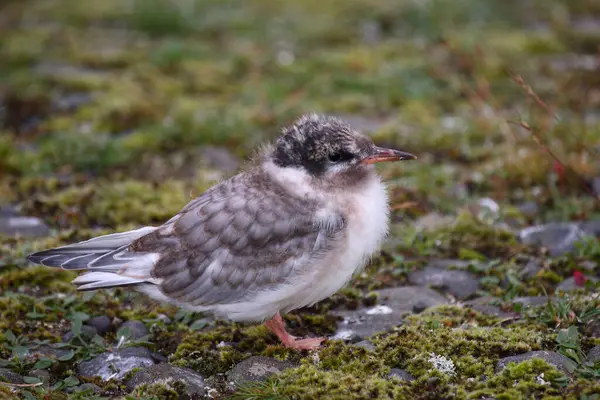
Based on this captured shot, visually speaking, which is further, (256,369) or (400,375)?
(256,369)

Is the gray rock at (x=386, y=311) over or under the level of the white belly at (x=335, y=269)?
under

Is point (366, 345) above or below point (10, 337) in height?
below

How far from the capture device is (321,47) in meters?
9.88

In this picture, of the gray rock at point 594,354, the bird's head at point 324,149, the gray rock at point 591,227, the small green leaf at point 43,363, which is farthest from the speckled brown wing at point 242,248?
the gray rock at point 591,227

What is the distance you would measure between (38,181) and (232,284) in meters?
3.05

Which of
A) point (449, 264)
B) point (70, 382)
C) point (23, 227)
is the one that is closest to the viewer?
point (70, 382)

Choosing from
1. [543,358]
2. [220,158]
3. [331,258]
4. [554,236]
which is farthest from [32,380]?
[554,236]

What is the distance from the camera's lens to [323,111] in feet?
26.6

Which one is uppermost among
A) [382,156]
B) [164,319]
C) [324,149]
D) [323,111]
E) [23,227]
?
[324,149]

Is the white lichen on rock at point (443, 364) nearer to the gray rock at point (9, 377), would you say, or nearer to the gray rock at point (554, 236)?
the gray rock at point (554, 236)

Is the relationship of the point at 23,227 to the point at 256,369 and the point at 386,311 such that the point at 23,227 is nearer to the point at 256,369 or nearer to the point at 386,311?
the point at 256,369

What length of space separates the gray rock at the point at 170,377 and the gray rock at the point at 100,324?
66 centimetres

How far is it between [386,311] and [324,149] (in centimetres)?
117

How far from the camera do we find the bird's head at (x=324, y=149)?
461 centimetres
